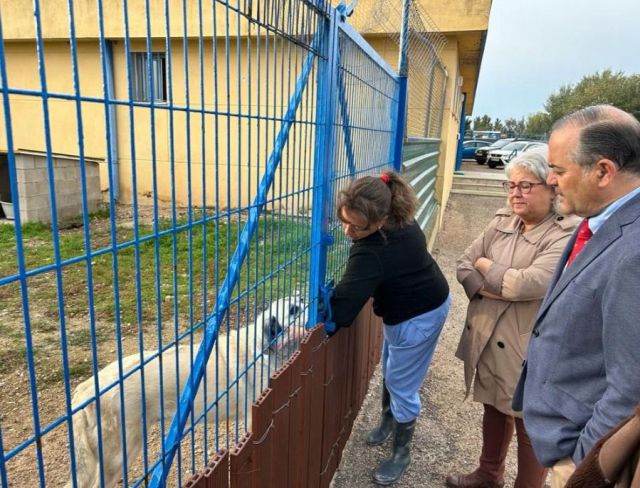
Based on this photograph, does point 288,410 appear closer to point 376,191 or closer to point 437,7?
point 376,191

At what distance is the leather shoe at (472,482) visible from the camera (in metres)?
2.96

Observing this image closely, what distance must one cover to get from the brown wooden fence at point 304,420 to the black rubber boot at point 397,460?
0.31 meters

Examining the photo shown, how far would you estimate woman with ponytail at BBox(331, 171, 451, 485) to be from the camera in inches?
93.0

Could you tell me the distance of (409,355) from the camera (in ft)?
9.37

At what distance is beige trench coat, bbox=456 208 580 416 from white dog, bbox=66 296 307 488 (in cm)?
102

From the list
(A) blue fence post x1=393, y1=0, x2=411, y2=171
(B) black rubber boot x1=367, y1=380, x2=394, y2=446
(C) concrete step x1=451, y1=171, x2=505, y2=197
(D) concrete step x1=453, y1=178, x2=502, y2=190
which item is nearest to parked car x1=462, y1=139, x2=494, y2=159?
(C) concrete step x1=451, y1=171, x2=505, y2=197

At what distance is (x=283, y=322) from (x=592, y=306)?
4.31 ft

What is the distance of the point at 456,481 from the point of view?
3.03m

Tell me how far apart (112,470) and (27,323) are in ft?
4.11

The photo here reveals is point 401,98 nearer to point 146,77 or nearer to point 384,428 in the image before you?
point 384,428

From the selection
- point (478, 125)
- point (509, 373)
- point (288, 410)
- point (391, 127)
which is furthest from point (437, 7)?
point (478, 125)

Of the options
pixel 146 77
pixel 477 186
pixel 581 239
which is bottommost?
pixel 477 186

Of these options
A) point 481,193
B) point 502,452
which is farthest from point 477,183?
point 502,452

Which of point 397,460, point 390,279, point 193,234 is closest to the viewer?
point 390,279
